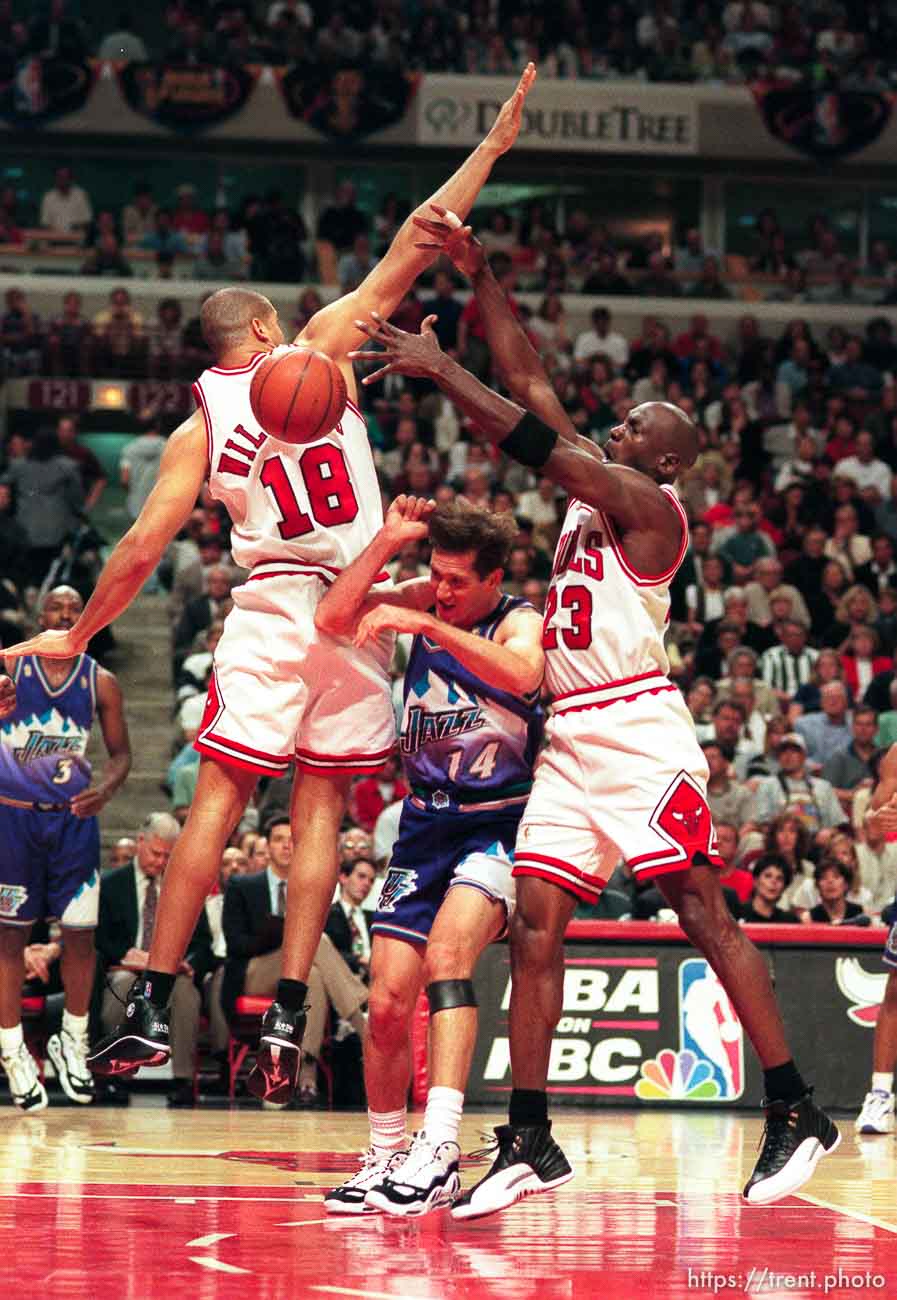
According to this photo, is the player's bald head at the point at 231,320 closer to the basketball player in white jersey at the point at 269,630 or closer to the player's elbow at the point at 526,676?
the basketball player in white jersey at the point at 269,630

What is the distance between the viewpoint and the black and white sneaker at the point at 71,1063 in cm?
1001

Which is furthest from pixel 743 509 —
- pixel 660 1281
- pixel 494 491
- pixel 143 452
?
pixel 660 1281

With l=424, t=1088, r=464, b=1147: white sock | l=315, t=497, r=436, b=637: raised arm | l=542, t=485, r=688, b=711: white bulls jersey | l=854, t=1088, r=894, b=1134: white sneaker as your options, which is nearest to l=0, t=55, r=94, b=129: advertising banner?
l=854, t=1088, r=894, b=1134: white sneaker

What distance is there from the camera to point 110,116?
78.2ft

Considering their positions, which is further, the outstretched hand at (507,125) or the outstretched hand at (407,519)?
the outstretched hand at (507,125)

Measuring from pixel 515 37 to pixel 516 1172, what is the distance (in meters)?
20.7

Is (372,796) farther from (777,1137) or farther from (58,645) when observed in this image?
(777,1137)

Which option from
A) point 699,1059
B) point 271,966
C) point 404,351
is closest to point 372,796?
point 271,966

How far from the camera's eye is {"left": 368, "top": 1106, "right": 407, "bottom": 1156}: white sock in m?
6.53

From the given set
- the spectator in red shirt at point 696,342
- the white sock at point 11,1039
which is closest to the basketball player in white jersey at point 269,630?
the white sock at point 11,1039

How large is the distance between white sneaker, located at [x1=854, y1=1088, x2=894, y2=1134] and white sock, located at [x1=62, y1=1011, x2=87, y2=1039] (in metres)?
3.75

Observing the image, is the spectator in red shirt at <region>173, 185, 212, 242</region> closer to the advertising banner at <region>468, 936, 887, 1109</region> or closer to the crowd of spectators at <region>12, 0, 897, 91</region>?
the crowd of spectators at <region>12, 0, 897, 91</region>

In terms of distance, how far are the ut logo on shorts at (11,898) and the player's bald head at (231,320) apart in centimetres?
403

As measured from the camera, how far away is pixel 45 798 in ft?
32.4
